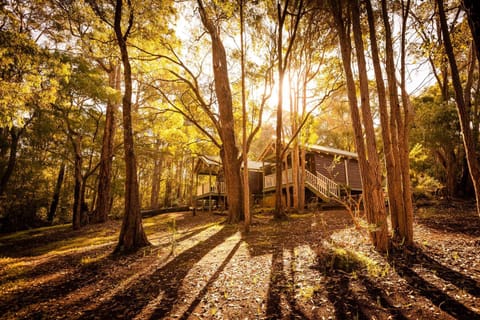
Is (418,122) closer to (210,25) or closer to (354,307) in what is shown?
(210,25)

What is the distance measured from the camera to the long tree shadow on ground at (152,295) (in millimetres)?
3336

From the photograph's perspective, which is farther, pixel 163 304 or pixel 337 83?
pixel 337 83

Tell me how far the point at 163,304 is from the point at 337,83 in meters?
11.1

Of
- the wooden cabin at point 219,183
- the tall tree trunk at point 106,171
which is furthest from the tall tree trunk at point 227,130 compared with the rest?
the wooden cabin at point 219,183

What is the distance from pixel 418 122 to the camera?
12664 mm

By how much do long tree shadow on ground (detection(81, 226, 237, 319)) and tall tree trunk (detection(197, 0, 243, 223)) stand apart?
238 inches

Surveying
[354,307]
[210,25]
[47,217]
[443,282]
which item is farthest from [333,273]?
[47,217]

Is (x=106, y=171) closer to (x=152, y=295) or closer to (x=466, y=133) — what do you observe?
(x=152, y=295)

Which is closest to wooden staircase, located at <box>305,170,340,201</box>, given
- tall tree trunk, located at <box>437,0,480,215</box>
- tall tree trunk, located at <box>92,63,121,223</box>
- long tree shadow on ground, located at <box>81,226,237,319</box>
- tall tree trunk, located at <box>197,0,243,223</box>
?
tall tree trunk, located at <box>197,0,243,223</box>

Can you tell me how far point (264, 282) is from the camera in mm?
4062

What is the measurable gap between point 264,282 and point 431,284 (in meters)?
2.40

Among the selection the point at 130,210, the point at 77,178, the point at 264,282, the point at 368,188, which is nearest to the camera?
the point at 264,282

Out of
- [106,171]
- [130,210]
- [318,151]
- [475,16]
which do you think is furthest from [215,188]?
[475,16]

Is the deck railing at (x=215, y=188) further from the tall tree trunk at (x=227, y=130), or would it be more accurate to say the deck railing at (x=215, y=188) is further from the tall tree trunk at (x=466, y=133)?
the tall tree trunk at (x=466, y=133)
